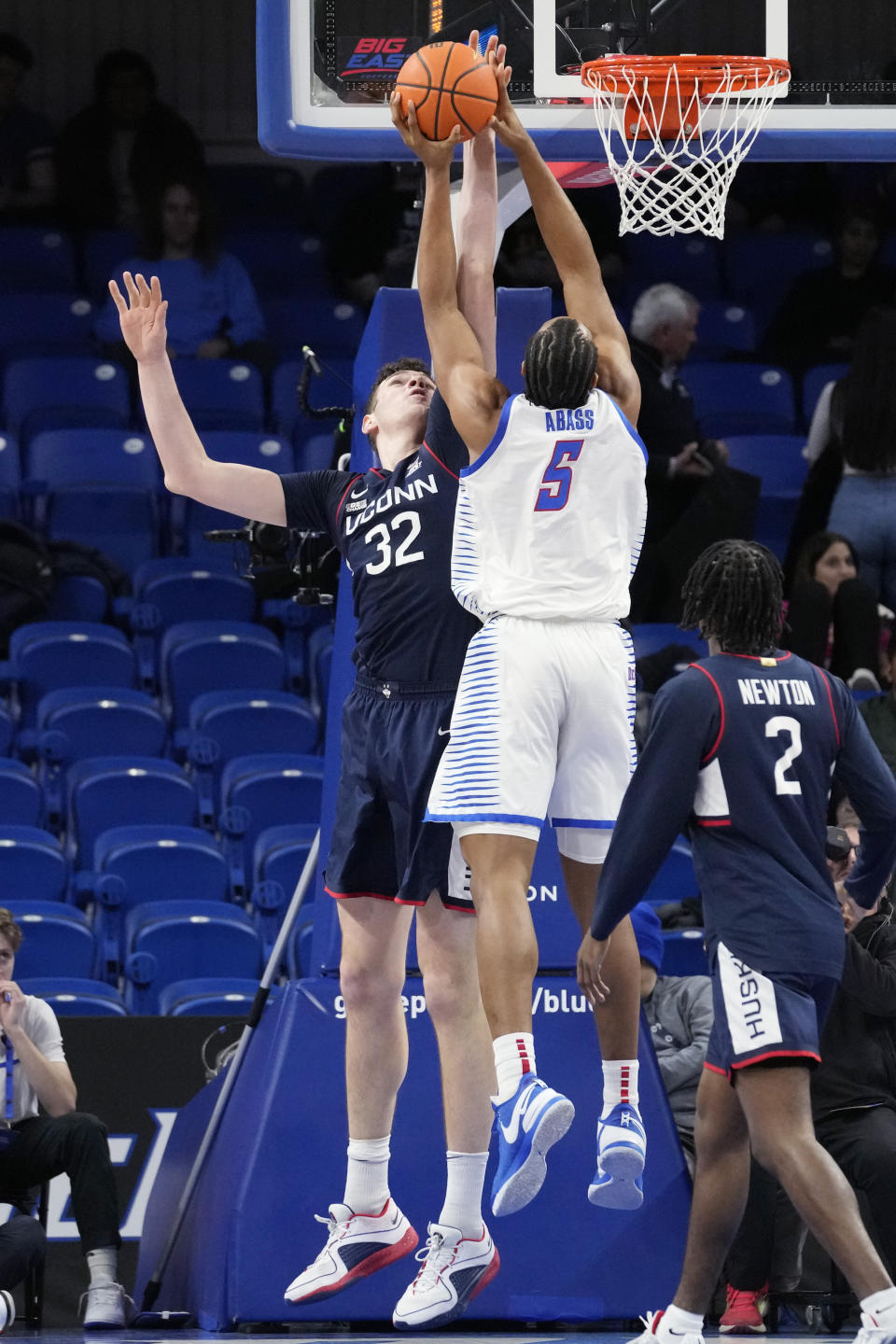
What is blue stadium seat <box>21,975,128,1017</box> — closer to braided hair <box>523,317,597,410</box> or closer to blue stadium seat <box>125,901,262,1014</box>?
blue stadium seat <box>125,901,262,1014</box>

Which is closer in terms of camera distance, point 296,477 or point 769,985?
point 769,985

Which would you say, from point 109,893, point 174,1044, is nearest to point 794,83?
point 174,1044

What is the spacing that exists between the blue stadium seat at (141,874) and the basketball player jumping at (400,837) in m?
4.36

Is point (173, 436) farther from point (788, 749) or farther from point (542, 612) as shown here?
point (788, 749)

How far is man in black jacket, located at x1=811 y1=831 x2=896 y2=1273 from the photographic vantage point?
292 inches

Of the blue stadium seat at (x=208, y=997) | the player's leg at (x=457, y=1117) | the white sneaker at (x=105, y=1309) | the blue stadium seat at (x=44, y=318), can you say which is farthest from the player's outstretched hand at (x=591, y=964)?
the blue stadium seat at (x=44, y=318)

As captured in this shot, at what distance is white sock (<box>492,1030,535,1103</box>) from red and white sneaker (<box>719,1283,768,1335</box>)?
2282 millimetres

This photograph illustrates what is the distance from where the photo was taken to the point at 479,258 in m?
5.92

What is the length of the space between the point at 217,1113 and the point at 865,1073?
8.30 ft

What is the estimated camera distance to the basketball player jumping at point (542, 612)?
18.2ft

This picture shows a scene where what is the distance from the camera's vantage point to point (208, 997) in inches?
381

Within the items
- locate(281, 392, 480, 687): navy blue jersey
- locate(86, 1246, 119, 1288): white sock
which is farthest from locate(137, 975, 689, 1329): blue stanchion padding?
locate(281, 392, 480, 687): navy blue jersey

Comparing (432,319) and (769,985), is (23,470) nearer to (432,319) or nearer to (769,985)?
(432,319)

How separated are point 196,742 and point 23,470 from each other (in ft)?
9.80
